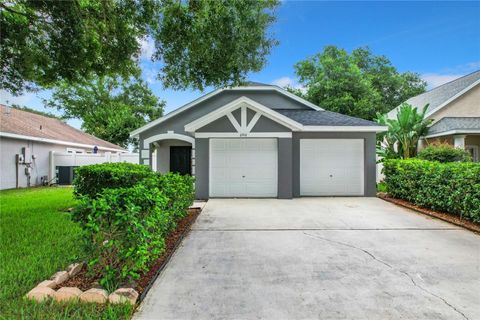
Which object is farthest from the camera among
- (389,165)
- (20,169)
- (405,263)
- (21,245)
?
(20,169)

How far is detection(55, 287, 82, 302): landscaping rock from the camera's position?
3105 millimetres

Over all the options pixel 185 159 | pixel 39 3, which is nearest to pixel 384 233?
pixel 39 3

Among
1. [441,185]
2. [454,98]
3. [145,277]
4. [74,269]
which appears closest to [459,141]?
[454,98]

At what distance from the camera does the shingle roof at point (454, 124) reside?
1255 cm

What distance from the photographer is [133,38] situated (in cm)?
802

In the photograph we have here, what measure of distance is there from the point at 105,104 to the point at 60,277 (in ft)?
109

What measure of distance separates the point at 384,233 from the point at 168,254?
187 inches

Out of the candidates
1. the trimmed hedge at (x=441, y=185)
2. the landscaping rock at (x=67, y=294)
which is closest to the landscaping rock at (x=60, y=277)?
the landscaping rock at (x=67, y=294)

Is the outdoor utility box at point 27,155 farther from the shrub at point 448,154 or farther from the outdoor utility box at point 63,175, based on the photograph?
the shrub at point 448,154

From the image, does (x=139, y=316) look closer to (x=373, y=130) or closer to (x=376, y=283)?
(x=376, y=283)

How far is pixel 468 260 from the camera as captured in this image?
→ 450cm

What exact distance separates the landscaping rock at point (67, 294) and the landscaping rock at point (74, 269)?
47 cm

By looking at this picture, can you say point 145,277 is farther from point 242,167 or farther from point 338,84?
point 338,84

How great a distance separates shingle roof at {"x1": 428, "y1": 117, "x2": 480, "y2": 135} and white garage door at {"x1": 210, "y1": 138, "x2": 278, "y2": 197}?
8.91m
